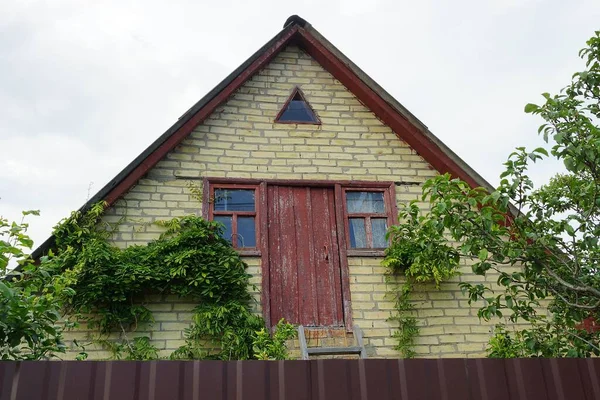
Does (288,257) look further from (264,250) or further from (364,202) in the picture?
(364,202)

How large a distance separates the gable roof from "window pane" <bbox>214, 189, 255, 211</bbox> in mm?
875

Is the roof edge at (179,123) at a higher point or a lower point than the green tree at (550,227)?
higher

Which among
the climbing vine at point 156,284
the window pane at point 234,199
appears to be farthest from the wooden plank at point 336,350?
the window pane at point 234,199

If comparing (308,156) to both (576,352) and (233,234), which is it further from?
(576,352)

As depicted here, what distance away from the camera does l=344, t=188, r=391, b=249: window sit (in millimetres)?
7801

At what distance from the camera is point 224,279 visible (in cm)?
689

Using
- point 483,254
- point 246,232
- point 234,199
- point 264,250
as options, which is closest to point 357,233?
point 264,250

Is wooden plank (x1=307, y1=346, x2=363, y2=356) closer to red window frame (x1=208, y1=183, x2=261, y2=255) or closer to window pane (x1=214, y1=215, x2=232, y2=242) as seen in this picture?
red window frame (x1=208, y1=183, x2=261, y2=255)

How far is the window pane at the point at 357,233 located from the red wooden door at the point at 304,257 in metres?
0.24

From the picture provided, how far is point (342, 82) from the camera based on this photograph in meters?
8.70

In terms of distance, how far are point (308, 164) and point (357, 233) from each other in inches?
45.1

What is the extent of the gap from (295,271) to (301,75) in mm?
2943

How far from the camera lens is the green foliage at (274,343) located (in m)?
6.23

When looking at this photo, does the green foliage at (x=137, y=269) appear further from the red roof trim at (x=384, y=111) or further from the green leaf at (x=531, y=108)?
the green leaf at (x=531, y=108)
